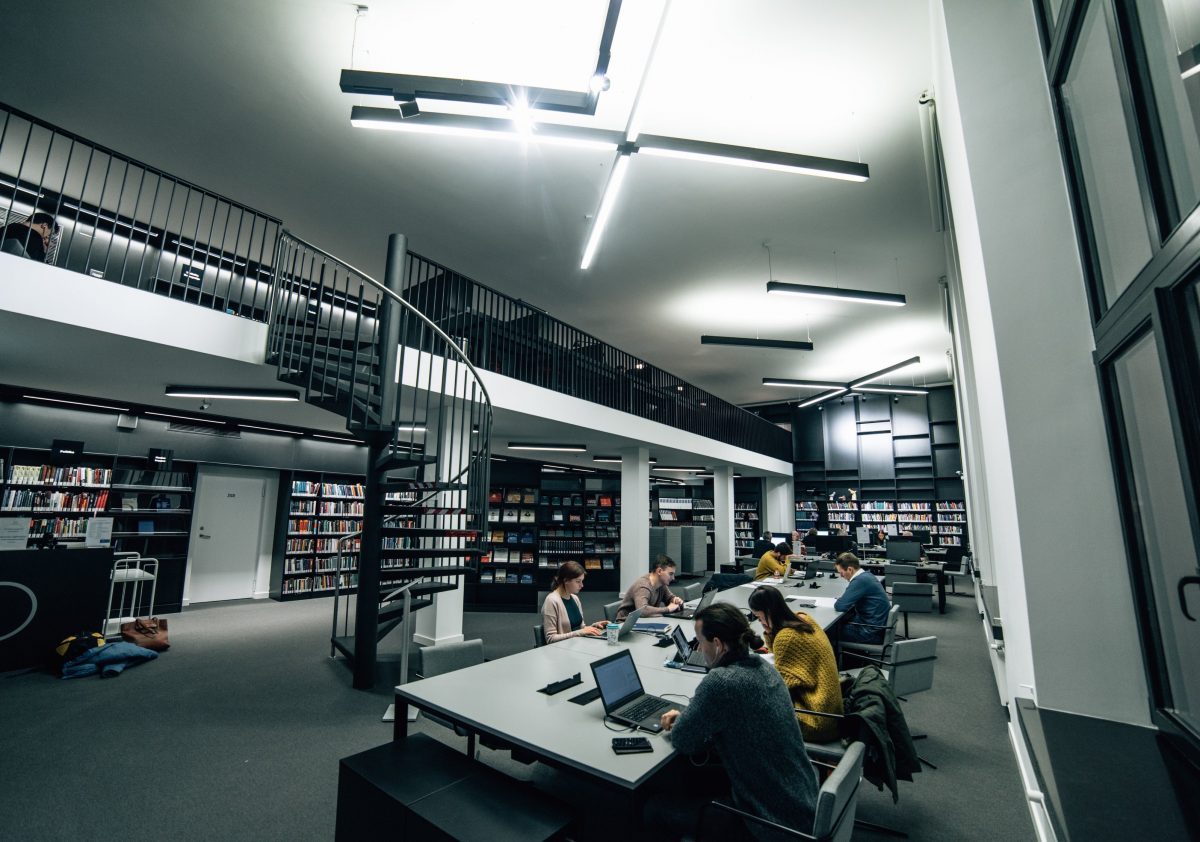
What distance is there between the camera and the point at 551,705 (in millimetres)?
2547

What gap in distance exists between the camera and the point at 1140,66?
1654 millimetres

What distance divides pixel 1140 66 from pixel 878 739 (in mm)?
2713

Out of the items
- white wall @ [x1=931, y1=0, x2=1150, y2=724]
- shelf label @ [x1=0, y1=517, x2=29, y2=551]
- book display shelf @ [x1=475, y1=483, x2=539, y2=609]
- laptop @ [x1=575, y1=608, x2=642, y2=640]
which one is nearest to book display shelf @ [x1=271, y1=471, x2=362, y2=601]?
Result: book display shelf @ [x1=475, y1=483, x2=539, y2=609]

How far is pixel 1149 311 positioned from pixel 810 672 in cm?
207

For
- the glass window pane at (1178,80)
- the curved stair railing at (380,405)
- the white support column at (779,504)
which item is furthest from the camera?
the white support column at (779,504)

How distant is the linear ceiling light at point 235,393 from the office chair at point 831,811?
5918 mm

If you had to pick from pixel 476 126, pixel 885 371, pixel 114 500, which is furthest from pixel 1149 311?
pixel 114 500

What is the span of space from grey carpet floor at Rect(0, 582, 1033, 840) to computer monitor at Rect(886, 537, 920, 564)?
443 centimetres

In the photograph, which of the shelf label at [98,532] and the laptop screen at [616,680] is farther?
the shelf label at [98,532]

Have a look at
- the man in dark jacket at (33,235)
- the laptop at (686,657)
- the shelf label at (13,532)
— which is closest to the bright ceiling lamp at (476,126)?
the man in dark jacket at (33,235)

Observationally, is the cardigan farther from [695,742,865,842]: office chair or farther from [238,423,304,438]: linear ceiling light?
[238,423,304,438]: linear ceiling light

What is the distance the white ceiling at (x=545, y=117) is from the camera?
421 cm

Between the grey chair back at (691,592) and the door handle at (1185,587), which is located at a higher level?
the door handle at (1185,587)

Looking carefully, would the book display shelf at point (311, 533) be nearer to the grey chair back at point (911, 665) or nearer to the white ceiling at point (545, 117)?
the white ceiling at point (545, 117)
